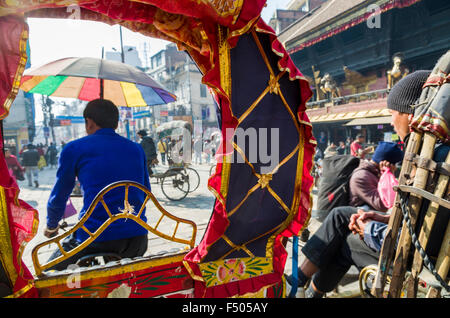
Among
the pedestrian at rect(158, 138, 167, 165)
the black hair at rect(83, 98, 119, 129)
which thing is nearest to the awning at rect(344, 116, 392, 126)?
the pedestrian at rect(158, 138, 167, 165)

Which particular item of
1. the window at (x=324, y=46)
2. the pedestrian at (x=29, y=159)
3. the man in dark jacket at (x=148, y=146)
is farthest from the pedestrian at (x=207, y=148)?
the window at (x=324, y=46)

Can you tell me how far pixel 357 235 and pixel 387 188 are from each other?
0.61m

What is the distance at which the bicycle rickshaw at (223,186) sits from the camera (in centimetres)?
132

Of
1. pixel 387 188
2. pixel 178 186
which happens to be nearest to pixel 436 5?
pixel 178 186

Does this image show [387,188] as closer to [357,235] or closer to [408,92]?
[357,235]

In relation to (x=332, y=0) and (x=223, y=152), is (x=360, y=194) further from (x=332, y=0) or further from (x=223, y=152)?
(x=332, y=0)

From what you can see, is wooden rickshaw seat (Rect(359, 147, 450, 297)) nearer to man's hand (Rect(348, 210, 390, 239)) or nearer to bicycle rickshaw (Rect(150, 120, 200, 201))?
man's hand (Rect(348, 210, 390, 239))

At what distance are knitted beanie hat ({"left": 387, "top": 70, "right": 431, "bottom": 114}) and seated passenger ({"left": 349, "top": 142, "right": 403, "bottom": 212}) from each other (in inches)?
29.2

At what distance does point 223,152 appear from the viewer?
163 centimetres

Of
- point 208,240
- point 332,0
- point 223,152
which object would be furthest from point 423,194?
point 332,0

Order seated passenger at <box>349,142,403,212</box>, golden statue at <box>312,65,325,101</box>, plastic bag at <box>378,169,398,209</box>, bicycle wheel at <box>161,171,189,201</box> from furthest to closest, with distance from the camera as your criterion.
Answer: golden statue at <box>312,65,325,101</box> < bicycle wheel at <box>161,171,189,201</box> < seated passenger at <box>349,142,403,212</box> < plastic bag at <box>378,169,398,209</box>

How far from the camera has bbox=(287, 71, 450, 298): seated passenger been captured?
187 centimetres

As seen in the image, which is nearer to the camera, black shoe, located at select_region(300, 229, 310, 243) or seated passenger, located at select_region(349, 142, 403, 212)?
seated passenger, located at select_region(349, 142, 403, 212)

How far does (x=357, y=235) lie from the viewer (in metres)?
2.16
